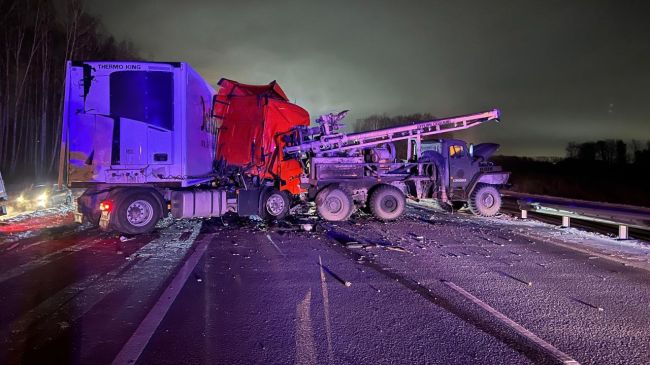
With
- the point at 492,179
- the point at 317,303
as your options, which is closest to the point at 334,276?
the point at 317,303

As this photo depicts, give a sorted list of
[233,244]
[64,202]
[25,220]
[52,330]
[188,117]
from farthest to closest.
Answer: [64,202] → [25,220] → [188,117] → [233,244] → [52,330]

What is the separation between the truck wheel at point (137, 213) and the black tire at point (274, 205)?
3080 mm

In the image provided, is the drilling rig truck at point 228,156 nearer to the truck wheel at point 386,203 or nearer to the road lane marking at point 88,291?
the truck wheel at point 386,203

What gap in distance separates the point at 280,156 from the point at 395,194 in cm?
389

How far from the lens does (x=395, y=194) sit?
13.6 meters

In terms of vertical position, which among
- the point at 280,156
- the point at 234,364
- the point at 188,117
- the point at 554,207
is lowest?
the point at 234,364

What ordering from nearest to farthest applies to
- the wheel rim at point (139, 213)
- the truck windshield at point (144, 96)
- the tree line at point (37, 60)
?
1. the truck windshield at point (144, 96)
2. the wheel rim at point (139, 213)
3. the tree line at point (37, 60)

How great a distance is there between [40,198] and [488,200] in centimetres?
1613

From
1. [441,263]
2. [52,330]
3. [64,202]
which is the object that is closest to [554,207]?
[441,263]

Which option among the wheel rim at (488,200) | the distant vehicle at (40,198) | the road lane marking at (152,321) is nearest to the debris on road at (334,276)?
the road lane marking at (152,321)

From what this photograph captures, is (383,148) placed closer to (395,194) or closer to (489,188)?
(395,194)

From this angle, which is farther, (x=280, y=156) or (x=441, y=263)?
(x=280, y=156)

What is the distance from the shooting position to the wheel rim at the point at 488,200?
1510 centimetres

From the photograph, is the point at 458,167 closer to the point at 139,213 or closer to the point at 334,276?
the point at 334,276
